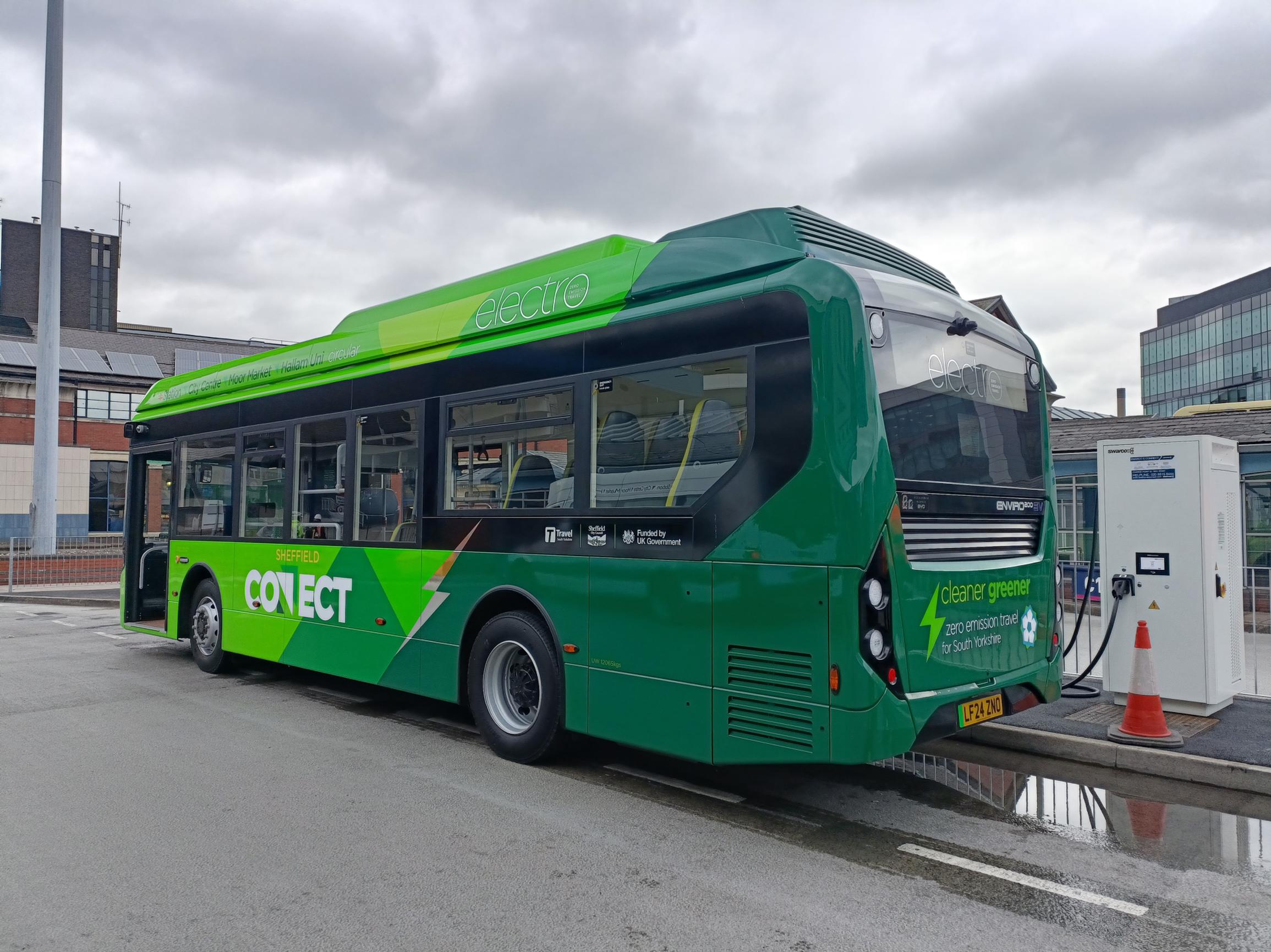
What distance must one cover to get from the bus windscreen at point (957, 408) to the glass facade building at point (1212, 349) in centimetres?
6684

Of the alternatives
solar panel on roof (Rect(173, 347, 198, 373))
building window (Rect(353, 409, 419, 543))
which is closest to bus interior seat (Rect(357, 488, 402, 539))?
building window (Rect(353, 409, 419, 543))

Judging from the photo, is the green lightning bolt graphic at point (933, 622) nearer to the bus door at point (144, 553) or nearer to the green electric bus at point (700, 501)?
the green electric bus at point (700, 501)

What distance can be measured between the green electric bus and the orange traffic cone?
0.89 metres

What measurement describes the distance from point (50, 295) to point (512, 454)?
24683 mm

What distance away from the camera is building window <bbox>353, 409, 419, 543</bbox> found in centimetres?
732

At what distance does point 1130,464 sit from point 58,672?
35.9ft

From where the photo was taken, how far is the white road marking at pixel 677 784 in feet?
18.3

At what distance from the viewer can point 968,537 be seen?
17.6 feet

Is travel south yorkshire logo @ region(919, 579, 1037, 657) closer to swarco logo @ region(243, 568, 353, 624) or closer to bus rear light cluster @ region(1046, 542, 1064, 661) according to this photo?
bus rear light cluster @ region(1046, 542, 1064, 661)

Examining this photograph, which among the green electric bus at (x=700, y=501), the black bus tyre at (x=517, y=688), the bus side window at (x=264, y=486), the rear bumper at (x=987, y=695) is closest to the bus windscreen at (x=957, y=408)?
the green electric bus at (x=700, y=501)

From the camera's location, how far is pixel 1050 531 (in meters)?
6.13

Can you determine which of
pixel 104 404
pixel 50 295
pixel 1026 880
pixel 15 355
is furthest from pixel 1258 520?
pixel 15 355

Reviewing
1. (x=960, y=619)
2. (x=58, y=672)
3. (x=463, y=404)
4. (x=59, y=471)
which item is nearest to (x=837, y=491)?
(x=960, y=619)

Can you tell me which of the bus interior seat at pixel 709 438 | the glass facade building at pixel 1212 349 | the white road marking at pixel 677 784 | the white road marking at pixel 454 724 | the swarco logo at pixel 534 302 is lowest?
the white road marking at pixel 454 724
